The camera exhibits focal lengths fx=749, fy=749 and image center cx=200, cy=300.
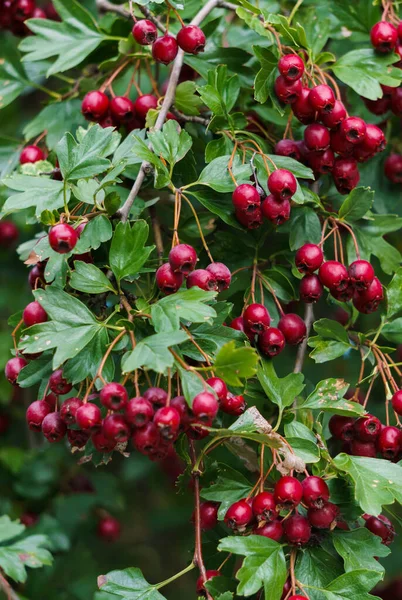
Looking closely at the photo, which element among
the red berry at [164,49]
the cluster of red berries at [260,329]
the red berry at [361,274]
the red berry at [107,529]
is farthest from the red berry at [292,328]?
the red berry at [107,529]

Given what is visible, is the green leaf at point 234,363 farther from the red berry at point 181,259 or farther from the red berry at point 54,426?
the red berry at point 54,426

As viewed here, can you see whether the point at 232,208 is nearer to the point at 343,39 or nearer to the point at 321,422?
the point at 321,422

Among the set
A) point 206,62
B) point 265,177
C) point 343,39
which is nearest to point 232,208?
point 265,177

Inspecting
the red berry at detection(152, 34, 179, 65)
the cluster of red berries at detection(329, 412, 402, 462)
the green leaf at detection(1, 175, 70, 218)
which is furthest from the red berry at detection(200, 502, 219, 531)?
the red berry at detection(152, 34, 179, 65)

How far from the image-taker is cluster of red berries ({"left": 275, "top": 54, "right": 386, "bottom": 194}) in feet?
4.52

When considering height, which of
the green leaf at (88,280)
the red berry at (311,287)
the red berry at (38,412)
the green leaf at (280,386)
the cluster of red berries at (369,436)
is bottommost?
the cluster of red berries at (369,436)

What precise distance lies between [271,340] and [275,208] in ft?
0.76

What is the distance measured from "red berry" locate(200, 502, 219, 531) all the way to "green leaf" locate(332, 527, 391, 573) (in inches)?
8.2

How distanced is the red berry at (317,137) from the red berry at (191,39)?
26cm

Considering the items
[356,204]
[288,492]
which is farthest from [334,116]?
[288,492]

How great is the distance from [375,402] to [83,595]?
109 centimetres

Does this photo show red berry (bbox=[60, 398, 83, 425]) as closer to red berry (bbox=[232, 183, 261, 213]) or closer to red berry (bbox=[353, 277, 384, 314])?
red berry (bbox=[232, 183, 261, 213])

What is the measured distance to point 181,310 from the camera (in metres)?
1.11

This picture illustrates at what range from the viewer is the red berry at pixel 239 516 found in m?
1.18
